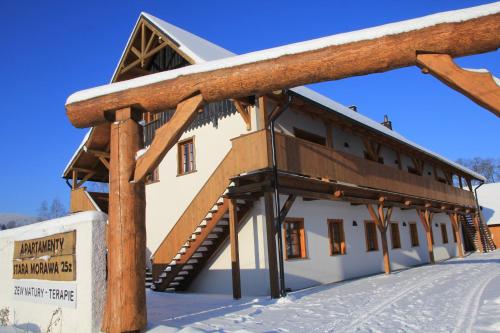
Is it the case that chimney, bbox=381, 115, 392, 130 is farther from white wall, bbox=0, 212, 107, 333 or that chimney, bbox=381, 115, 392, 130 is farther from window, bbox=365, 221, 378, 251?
white wall, bbox=0, 212, 107, 333

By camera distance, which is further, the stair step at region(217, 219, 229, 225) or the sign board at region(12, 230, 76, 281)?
the stair step at region(217, 219, 229, 225)

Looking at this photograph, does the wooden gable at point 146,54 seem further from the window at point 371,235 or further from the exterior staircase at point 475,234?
the exterior staircase at point 475,234

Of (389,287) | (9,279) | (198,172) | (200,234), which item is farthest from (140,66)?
(389,287)

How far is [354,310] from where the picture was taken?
7785 millimetres

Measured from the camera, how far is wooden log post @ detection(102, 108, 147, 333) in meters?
5.45

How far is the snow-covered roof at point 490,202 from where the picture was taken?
33625 mm

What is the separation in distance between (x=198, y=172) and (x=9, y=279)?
7.25 meters

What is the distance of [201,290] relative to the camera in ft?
43.1

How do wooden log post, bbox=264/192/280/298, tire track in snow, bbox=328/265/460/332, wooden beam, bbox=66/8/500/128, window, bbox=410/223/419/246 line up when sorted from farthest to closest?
window, bbox=410/223/419/246 → wooden log post, bbox=264/192/280/298 → tire track in snow, bbox=328/265/460/332 → wooden beam, bbox=66/8/500/128

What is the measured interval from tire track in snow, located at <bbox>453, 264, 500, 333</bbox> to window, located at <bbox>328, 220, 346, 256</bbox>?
15.7ft

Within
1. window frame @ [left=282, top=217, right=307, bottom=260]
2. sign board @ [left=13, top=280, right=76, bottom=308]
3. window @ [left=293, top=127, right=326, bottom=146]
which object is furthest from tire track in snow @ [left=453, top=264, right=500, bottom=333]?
window @ [left=293, top=127, right=326, bottom=146]

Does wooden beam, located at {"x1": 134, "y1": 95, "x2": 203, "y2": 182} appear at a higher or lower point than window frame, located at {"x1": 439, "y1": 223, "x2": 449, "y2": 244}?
higher

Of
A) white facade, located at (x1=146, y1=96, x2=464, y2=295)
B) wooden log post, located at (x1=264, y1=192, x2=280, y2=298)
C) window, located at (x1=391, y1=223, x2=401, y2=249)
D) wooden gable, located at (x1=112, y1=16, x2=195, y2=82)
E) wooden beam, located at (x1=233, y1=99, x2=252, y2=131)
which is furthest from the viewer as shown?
window, located at (x1=391, y1=223, x2=401, y2=249)

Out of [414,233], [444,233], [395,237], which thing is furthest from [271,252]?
[444,233]
